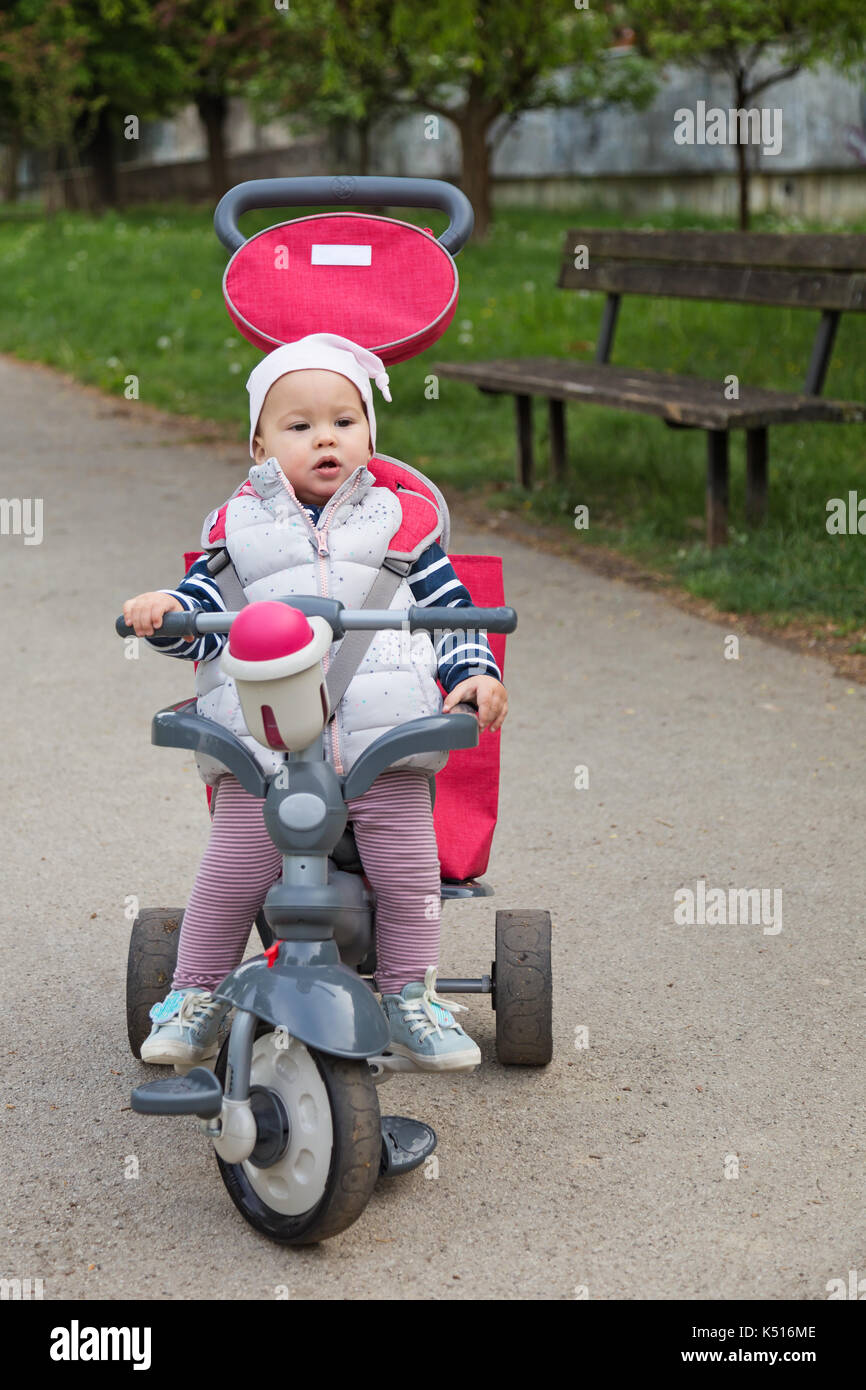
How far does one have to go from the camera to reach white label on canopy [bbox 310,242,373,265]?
3.16 m

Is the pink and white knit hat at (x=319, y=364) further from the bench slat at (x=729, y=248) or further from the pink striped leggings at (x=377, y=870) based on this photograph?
the bench slat at (x=729, y=248)

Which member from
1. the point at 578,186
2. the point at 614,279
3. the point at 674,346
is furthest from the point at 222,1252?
the point at 578,186

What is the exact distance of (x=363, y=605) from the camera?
2844mm

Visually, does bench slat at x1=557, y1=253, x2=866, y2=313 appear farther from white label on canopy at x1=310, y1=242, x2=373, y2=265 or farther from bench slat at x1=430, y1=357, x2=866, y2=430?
white label on canopy at x1=310, y1=242, x2=373, y2=265

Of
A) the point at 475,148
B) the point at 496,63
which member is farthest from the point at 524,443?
the point at 475,148

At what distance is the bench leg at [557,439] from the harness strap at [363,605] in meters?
5.32

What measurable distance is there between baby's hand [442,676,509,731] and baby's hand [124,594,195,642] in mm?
450

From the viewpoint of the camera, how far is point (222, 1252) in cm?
257

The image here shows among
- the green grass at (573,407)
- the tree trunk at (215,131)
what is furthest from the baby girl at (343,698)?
the tree trunk at (215,131)

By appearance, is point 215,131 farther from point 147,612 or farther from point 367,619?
point 367,619

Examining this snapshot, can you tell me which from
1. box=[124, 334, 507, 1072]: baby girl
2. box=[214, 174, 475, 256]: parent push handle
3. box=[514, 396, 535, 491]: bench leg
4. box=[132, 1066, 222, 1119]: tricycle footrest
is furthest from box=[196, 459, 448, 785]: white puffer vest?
box=[514, 396, 535, 491]: bench leg

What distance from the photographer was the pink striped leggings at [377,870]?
276 centimetres

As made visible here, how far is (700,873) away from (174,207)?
3064 centimetres

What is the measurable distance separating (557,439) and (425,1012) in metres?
5.69
